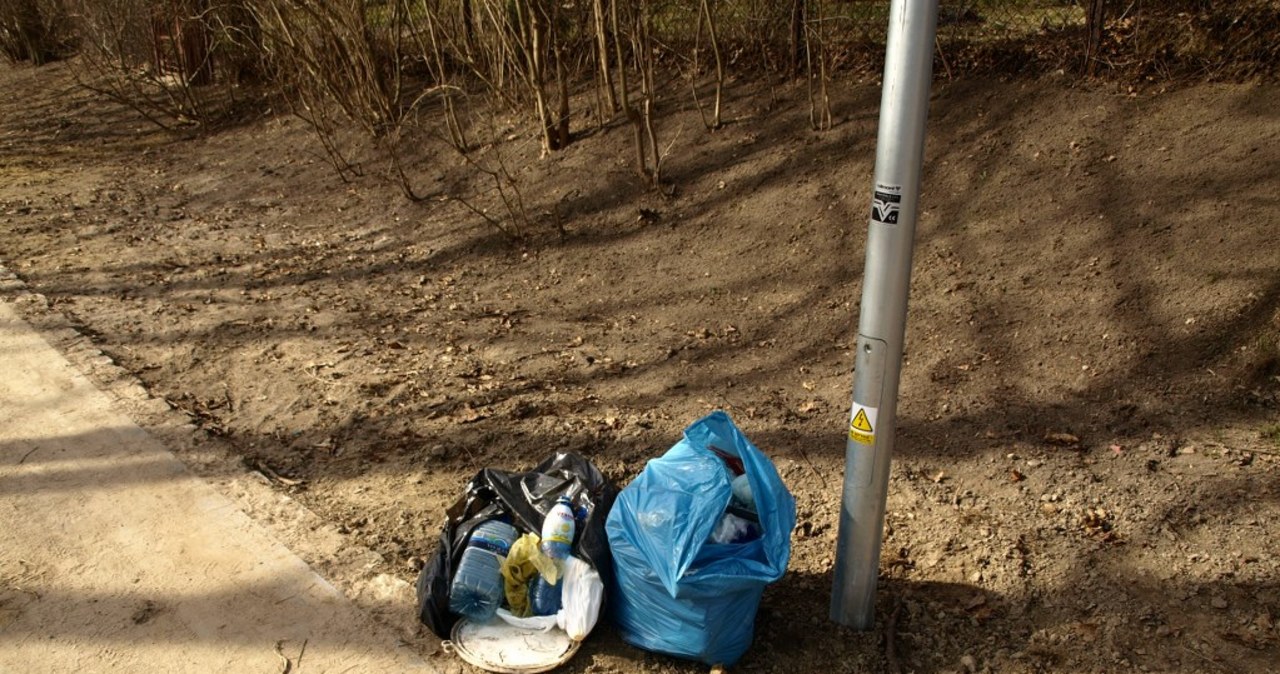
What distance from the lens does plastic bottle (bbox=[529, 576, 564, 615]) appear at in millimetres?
3131

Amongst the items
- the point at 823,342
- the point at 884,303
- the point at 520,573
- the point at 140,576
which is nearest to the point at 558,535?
the point at 520,573

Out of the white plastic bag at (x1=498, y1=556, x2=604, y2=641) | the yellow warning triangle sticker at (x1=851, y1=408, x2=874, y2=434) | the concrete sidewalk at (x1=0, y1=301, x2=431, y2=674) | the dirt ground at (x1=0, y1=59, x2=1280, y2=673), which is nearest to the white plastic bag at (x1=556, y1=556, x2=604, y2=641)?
the white plastic bag at (x1=498, y1=556, x2=604, y2=641)

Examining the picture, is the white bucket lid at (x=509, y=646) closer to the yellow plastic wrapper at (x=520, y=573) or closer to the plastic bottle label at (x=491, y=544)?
the yellow plastic wrapper at (x=520, y=573)

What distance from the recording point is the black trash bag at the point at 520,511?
122 inches

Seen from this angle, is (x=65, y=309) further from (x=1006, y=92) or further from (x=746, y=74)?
(x=1006, y=92)

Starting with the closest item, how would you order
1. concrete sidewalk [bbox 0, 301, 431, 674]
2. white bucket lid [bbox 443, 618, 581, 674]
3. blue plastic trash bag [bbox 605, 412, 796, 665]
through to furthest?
blue plastic trash bag [bbox 605, 412, 796, 665], white bucket lid [bbox 443, 618, 581, 674], concrete sidewalk [bbox 0, 301, 431, 674]

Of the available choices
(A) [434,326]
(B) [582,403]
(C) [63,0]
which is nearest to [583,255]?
(A) [434,326]

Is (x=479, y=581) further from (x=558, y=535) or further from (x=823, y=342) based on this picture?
(x=823, y=342)

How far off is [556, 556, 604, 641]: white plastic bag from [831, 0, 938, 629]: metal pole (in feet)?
2.40

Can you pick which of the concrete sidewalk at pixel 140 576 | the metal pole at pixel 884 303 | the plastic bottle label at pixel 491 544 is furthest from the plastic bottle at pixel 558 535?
the metal pole at pixel 884 303

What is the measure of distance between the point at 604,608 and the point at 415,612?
0.64 meters

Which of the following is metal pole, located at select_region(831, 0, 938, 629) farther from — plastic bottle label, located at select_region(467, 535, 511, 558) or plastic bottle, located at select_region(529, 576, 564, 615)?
plastic bottle label, located at select_region(467, 535, 511, 558)

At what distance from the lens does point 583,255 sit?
6414mm

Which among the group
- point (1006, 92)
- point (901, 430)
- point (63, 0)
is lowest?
point (901, 430)
